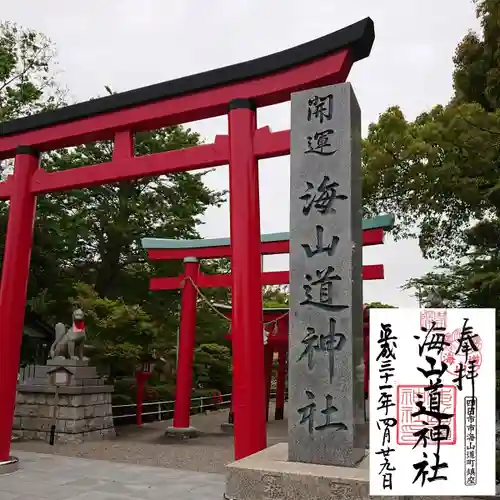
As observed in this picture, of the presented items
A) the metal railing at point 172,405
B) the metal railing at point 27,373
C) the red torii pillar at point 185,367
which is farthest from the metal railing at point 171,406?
the metal railing at point 27,373

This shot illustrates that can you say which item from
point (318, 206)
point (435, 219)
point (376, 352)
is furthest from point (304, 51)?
point (435, 219)

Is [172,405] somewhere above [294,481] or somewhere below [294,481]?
below

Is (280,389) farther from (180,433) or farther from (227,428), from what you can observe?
(180,433)

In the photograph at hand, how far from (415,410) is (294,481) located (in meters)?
1.68

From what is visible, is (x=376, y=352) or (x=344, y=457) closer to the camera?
(x=376, y=352)

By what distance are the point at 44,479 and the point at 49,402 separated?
205 inches

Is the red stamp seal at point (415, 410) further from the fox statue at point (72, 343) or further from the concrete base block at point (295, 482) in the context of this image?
the fox statue at point (72, 343)

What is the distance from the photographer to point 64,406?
440 inches

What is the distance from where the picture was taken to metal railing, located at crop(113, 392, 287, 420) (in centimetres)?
1523

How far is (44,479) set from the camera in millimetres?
6469

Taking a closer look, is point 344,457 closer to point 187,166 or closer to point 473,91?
point 187,166

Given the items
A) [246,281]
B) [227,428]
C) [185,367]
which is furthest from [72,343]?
[246,281]

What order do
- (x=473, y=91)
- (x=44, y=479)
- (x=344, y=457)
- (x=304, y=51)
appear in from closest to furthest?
1. (x=344, y=457)
2. (x=304, y=51)
3. (x=44, y=479)
4. (x=473, y=91)

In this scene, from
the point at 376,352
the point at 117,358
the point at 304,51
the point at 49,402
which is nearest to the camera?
the point at 376,352
